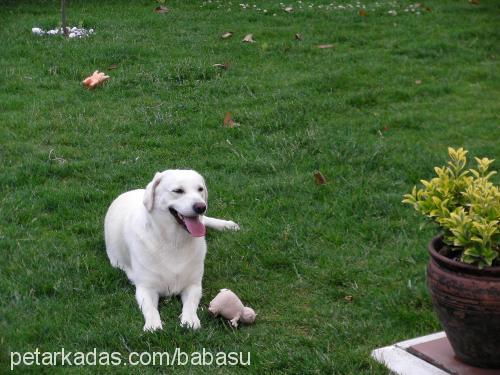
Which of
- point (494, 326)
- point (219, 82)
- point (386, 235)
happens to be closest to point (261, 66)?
point (219, 82)

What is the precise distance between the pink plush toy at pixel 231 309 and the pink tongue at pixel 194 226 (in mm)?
432

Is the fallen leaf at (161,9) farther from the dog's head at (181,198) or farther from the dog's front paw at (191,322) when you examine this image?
the dog's front paw at (191,322)

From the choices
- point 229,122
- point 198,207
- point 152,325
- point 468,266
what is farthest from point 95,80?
point 468,266

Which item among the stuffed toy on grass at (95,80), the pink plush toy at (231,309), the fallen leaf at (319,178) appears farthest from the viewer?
the stuffed toy on grass at (95,80)

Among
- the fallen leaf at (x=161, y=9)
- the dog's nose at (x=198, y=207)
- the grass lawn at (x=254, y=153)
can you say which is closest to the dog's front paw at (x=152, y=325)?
the grass lawn at (x=254, y=153)

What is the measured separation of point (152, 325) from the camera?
473 cm

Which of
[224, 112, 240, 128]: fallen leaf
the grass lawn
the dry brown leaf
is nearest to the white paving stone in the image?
the grass lawn

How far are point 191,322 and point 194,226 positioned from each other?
611mm

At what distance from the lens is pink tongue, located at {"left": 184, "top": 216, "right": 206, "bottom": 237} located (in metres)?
5.02

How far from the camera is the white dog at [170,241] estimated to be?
198 inches

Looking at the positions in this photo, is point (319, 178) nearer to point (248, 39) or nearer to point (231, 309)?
point (231, 309)

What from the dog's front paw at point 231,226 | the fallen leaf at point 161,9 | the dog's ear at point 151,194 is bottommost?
the dog's front paw at point 231,226

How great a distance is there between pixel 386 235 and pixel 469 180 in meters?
1.93

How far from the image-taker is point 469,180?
414 cm
